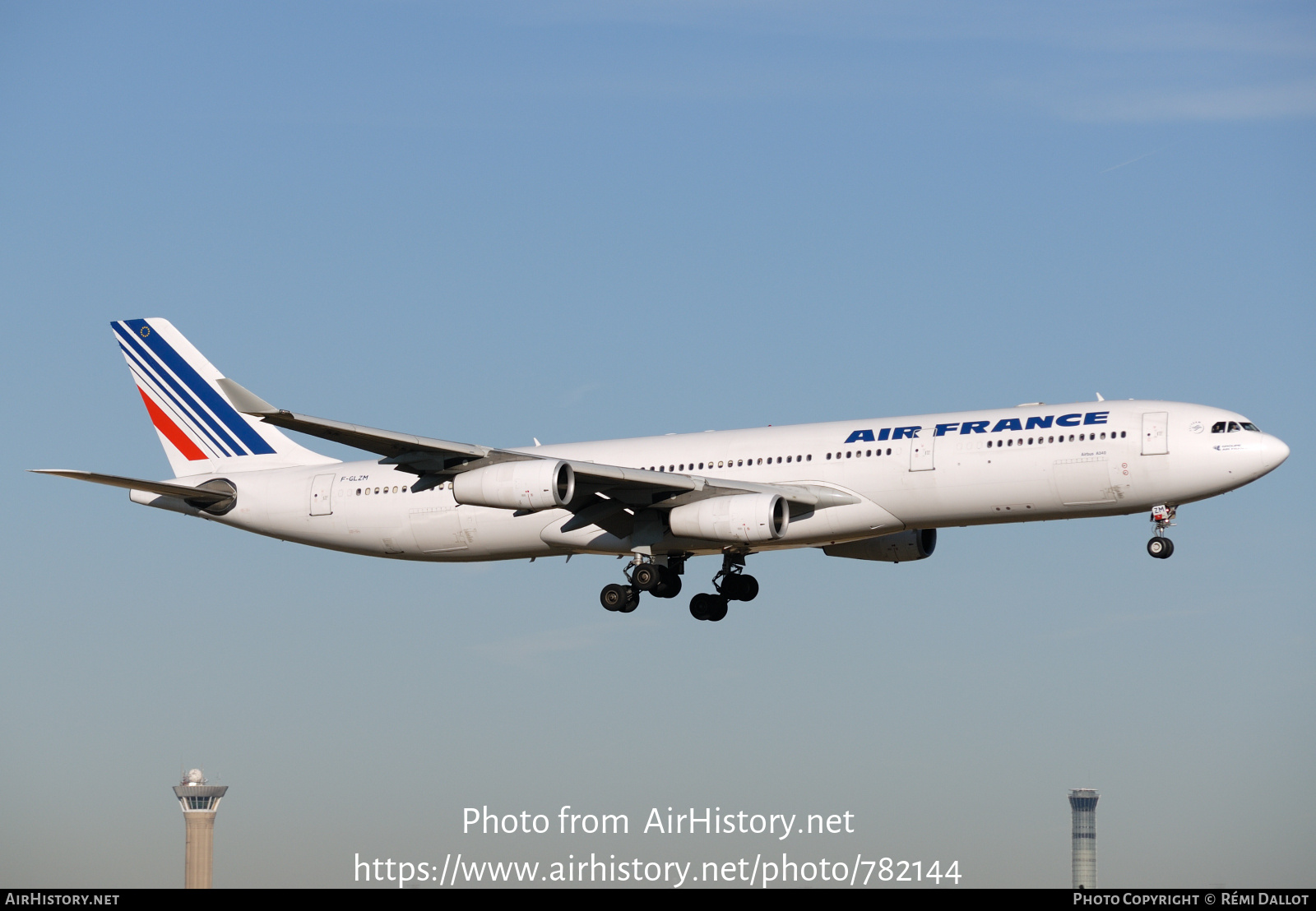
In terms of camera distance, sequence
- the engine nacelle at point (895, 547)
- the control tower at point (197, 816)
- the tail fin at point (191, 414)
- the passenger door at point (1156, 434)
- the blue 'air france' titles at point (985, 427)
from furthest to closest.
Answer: the control tower at point (197, 816) → the tail fin at point (191, 414) → the engine nacelle at point (895, 547) → the blue 'air france' titles at point (985, 427) → the passenger door at point (1156, 434)

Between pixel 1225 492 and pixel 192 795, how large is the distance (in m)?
135

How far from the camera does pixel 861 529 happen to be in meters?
50.5

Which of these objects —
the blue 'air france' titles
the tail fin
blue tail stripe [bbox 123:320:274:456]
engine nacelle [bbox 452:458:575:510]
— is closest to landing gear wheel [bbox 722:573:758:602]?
the blue 'air france' titles

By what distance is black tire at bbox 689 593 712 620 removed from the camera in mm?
57719

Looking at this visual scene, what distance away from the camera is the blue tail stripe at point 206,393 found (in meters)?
60.7

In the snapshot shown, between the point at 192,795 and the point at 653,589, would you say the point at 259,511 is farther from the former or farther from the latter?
the point at 192,795

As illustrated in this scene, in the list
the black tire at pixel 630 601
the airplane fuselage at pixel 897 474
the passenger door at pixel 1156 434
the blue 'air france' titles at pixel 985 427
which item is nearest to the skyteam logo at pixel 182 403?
the airplane fuselage at pixel 897 474

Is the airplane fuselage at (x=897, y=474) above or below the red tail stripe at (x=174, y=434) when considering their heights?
below

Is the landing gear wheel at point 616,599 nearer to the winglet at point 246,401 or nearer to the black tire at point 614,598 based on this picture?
the black tire at point 614,598

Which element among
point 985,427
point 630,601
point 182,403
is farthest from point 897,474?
point 182,403

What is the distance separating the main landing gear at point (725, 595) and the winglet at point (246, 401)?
17722mm

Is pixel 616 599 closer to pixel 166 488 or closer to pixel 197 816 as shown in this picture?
pixel 166 488

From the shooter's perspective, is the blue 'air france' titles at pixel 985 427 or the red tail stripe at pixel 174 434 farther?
the red tail stripe at pixel 174 434

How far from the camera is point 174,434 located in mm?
61844
